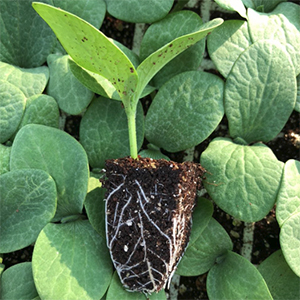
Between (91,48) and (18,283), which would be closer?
(91,48)

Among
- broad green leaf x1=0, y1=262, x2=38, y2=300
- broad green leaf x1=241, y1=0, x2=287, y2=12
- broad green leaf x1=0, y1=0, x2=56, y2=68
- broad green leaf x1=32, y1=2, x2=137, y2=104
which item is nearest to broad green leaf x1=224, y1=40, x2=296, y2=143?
broad green leaf x1=241, y1=0, x2=287, y2=12

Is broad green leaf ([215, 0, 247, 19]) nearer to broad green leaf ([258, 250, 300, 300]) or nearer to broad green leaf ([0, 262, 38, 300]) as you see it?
broad green leaf ([258, 250, 300, 300])

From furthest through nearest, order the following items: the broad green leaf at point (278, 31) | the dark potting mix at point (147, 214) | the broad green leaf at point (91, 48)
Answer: the broad green leaf at point (278, 31) → the dark potting mix at point (147, 214) → the broad green leaf at point (91, 48)

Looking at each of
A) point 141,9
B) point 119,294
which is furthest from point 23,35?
point 119,294

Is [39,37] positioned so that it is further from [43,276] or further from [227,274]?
[227,274]

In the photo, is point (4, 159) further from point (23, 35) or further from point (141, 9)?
point (141, 9)

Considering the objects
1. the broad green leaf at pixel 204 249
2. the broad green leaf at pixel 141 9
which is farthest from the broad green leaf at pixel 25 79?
the broad green leaf at pixel 204 249

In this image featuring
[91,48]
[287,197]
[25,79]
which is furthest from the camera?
[25,79]

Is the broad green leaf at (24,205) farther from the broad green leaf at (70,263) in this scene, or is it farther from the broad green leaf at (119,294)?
the broad green leaf at (119,294)
